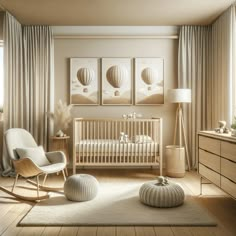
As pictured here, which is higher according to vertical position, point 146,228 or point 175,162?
point 175,162

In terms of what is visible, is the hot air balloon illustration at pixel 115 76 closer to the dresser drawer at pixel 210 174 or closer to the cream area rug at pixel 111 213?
the dresser drawer at pixel 210 174

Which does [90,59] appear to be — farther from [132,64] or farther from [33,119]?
[33,119]

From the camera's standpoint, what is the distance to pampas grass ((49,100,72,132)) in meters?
5.01

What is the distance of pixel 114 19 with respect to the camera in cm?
496

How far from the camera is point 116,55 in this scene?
536cm

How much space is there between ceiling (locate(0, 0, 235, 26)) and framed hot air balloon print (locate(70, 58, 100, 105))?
0.67 metres

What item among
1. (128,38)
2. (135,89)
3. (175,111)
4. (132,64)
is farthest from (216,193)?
(128,38)

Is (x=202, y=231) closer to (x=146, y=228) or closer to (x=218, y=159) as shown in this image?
(x=146, y=228)

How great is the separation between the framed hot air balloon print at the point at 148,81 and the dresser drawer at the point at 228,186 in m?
2.50

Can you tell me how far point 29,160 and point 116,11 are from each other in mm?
2606

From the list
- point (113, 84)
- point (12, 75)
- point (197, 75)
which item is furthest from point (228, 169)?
point (12, 75)

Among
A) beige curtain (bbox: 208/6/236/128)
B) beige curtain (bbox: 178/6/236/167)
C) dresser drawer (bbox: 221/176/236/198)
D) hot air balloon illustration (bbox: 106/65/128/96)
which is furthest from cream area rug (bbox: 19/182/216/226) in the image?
hot air balloon illustration (bbox: 106/65/128/96)

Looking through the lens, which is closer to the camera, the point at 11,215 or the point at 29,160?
the point at 11,215

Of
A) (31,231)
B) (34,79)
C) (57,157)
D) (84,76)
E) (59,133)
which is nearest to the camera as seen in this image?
(31,231)
